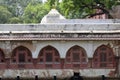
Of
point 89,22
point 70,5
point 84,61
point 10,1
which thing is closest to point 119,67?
point 84,61

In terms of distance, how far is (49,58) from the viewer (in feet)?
70.6

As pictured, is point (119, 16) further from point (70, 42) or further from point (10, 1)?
point (10, 1)

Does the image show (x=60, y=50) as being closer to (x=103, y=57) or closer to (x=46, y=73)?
(x=46, y=73)

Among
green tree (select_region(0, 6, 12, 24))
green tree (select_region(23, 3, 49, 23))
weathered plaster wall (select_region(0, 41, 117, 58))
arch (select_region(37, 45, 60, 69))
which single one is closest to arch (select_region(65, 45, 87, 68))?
weathered plaster wall (select_region(0, 41, 117, 58))

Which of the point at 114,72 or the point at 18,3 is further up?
the point at 18,3

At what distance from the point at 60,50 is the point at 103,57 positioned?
248cm

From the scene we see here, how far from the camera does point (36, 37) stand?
21.2 metres

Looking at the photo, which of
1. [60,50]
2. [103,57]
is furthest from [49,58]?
[103,57]

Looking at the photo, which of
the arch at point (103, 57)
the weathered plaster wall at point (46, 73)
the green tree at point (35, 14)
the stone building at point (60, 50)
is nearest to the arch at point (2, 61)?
the stone building at point (60, 50)

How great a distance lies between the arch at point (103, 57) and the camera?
21469 mm

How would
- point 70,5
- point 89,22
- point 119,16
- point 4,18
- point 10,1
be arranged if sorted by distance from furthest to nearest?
point 10,1 → point 4,18 → point 70,5 → point 119,16 → point 89,22

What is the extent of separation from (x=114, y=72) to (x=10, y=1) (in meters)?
52.3

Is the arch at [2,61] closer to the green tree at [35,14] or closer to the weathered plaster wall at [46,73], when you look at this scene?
the weathered plaster wall at [46,73]

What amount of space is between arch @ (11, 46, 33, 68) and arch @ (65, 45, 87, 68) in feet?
7.02
